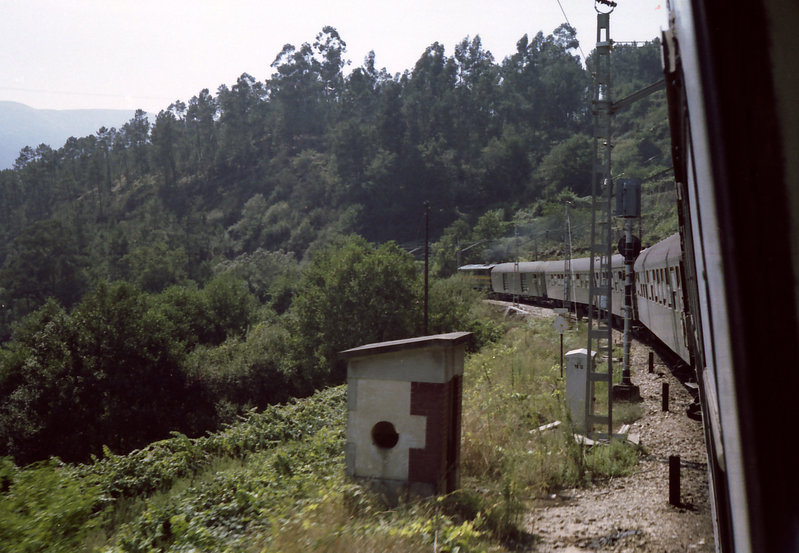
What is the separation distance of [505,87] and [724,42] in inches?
4355

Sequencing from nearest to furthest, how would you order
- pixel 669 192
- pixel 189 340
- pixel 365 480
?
pixel 365 480 < pixel 189 340 < pixel 669 192

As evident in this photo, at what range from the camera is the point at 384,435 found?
29.2 feet

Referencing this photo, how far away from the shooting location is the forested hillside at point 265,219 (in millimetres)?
33375

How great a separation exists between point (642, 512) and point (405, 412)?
2911 mm

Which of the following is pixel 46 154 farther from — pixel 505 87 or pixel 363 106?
pixel 505 87

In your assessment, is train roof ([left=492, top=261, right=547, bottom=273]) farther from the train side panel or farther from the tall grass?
the tall grass

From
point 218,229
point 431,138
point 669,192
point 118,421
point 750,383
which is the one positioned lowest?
point 118,421

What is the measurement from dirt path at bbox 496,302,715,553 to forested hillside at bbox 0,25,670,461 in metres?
21.1

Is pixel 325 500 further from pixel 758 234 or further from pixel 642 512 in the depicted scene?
pixel 758 234

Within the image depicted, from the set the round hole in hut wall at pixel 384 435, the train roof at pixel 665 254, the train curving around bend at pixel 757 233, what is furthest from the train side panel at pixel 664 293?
the train curving around bend at pixel 757 233

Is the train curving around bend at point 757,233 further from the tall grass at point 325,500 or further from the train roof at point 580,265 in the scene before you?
the train roof at point 580,265

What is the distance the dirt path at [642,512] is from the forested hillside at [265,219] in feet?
69.3

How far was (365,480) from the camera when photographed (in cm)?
813

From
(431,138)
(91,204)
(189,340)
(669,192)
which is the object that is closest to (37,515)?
(189,340)
